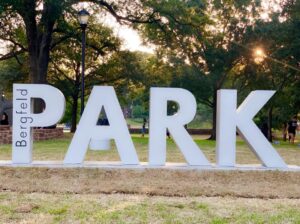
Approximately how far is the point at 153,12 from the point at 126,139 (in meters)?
12.0

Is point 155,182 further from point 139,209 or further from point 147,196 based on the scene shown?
point 139,209

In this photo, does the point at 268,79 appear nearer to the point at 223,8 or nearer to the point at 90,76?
the point at 223,8

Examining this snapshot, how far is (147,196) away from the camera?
6977 millimetres

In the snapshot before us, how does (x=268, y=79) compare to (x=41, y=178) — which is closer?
(x=41, y=178)

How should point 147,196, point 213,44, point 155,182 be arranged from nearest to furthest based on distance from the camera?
point 147,196 → point 155,182 → point 213,44

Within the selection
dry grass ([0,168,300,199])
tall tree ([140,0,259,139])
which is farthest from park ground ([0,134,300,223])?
tall tree ([140,0,259,139])

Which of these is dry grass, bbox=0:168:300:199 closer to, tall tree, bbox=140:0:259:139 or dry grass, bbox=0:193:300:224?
dry grass, bbox=0:193:300:224

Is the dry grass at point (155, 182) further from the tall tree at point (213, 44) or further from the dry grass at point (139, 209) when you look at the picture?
the tall tree at point (213, 44)

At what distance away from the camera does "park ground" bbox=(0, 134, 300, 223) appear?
559cm

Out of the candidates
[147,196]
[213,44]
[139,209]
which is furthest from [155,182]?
[213,44]

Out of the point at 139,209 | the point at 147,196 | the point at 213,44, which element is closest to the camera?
the point at 139,209

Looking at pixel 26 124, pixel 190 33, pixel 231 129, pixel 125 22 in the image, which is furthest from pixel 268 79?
pixel 26 124

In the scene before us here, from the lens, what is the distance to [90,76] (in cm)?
3250

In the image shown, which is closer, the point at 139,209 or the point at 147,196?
the point at 139,209
